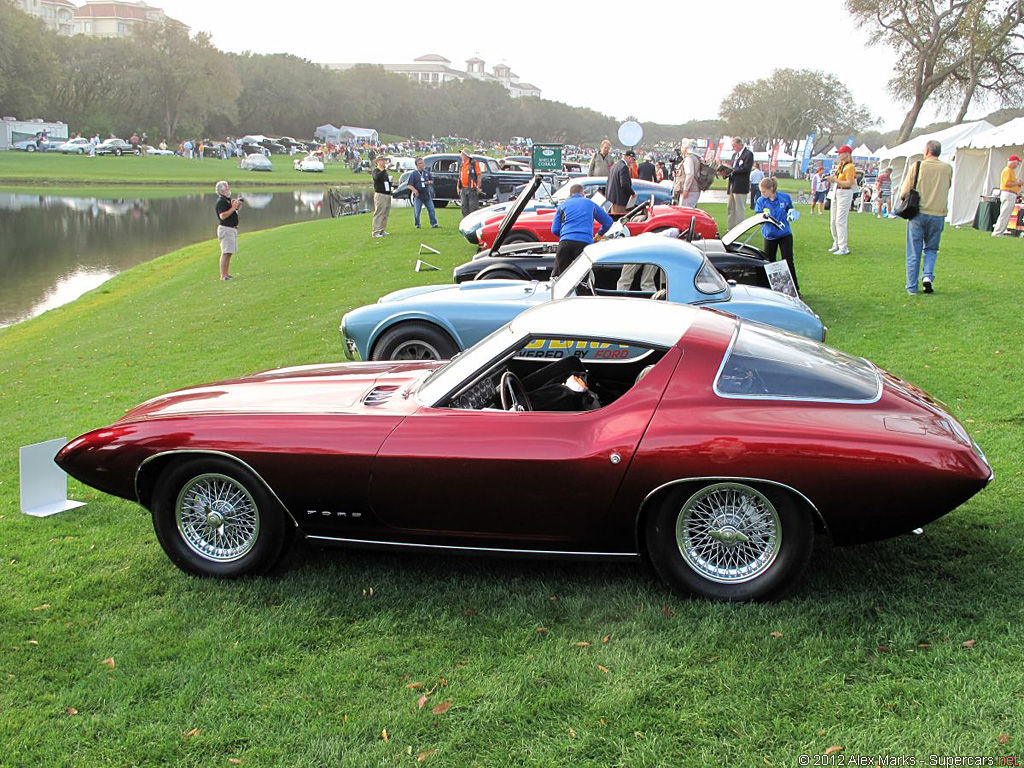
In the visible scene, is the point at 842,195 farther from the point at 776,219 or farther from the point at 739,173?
the point at 776,219

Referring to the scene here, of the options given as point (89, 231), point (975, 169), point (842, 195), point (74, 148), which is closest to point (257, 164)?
point (74, 148)

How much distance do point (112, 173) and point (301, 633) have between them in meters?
57.2

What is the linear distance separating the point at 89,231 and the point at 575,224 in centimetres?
2529

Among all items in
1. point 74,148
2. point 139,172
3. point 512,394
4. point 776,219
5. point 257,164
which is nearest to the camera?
point 512,394

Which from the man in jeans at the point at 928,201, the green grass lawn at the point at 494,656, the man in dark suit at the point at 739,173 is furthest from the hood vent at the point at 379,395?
the man in dark suit at the point at 739,173

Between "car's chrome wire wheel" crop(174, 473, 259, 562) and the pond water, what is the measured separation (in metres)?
15.3

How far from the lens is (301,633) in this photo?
4102 millimetres

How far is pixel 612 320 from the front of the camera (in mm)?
4707

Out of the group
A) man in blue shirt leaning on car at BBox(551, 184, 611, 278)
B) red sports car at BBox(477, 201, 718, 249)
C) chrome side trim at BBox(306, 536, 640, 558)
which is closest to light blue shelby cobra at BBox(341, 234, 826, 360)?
man in blue shirt leaning on car at BBox(551, 184, 611, 278)

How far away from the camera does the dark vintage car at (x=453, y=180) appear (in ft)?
86.9

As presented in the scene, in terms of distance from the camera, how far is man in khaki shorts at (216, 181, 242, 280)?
16547 millimetres

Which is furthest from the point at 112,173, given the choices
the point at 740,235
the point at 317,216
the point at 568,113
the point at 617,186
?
the point at 568,113

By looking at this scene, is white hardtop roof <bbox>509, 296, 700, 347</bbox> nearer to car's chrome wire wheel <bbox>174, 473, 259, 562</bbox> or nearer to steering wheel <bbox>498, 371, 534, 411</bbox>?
steering wheel <bbox>498, 371, 534, 411</bbox>

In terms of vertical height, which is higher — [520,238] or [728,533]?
[520,238]
